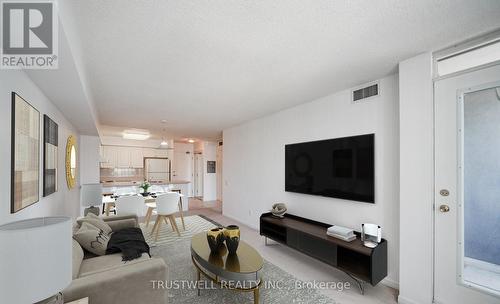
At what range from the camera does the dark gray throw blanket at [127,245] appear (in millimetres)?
2330

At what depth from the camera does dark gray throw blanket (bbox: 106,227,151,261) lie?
7.64ft

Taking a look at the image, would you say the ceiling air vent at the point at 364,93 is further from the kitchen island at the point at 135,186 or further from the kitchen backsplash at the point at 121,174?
the kitchen backsplash at the point at 121,174

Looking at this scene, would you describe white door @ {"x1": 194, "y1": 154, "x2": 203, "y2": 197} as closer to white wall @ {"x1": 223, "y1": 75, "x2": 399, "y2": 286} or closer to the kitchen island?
the kitchen island

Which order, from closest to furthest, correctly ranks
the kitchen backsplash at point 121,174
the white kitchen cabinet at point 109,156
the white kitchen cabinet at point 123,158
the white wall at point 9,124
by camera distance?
1. the white wall at point 9,124
2. the white kitchen cabinet at point 109,156
3. the kitchen backsplash at point 121,174
4. the white kitchen cabinet at point 123,158

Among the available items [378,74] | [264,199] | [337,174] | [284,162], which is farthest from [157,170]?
[378,74]

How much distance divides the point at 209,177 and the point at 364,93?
704 centimetres

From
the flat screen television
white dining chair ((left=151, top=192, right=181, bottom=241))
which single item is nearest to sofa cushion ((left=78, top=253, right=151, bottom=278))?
white dining chair ((left=151, top=192, right=181, bottom=241))

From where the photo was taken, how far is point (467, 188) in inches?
75.6

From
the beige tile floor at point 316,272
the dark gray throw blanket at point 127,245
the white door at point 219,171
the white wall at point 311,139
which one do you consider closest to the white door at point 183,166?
the white door at point 219,171

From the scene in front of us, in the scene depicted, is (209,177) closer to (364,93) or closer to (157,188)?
(157,188)

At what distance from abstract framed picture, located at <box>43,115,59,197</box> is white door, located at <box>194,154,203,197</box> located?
6769 mm

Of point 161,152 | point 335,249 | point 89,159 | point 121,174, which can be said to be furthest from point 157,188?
point 335,249

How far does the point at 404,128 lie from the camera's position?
2.25 meters

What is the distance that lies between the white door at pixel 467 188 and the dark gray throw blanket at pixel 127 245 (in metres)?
3.09
